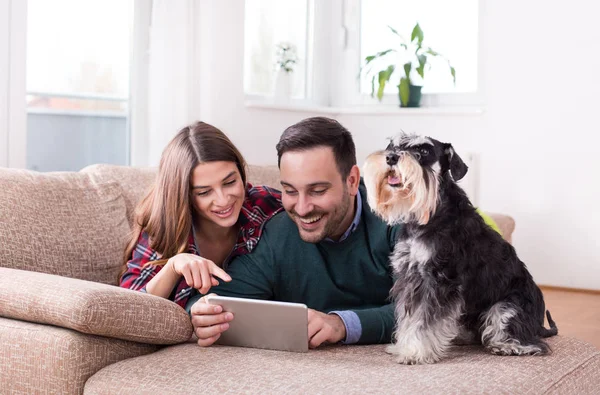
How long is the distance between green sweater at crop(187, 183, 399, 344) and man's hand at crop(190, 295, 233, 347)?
0.60 feet

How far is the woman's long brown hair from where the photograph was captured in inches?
90.5

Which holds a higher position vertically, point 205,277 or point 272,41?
point 272,41

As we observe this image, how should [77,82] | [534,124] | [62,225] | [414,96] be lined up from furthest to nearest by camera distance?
[414,96] < [534,124] < [77,82] < [62,225]

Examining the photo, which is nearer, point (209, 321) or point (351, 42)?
point (209, 321)

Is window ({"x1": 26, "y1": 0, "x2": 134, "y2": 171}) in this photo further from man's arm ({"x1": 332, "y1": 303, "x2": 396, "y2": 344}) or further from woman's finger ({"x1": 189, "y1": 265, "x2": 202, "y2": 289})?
man's arm ({"x1": 332, "y1": 303, "x2": 396, "y2": 344})

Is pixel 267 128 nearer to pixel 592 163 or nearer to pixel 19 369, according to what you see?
pixel 592 163

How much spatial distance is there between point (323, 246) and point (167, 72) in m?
2.35

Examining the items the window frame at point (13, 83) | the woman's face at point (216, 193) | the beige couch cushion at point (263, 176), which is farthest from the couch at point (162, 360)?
the window frame at point (13, 83)

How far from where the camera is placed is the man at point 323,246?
7.06ft

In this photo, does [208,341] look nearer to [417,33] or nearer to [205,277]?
[205,277]

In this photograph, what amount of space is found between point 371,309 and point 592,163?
10.9 feet

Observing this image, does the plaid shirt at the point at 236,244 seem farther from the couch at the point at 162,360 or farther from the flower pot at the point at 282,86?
the flower pot at the point at 282,86

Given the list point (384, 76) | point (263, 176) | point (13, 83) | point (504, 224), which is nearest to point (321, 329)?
point (263, 176)

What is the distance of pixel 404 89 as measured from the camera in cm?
550
